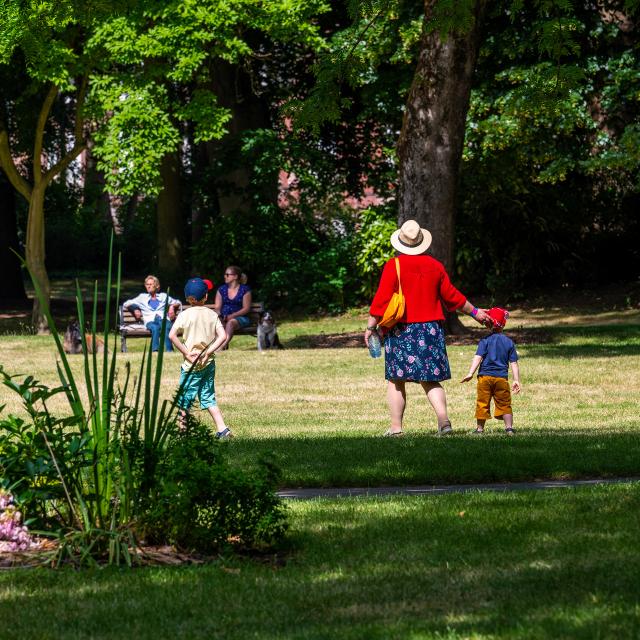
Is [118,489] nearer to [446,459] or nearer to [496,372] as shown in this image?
[446,459]

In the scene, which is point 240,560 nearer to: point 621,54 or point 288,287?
point 621,54

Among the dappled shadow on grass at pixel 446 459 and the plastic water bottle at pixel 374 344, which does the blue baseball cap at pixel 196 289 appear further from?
the plastic water bottle at pixel 374 344

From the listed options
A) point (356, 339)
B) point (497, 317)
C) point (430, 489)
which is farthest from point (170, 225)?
point (430, 489)

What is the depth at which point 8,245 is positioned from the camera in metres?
36.4

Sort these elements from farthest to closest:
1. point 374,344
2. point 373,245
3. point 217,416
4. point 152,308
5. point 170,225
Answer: point 170,225
point 373,245
point 152,308
point 217,416
point 374,344

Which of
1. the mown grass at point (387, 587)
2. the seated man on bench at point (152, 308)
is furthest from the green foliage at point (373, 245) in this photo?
the mown grass at point (387, 587)

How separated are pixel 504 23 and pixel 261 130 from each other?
780cm

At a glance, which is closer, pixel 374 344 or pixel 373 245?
pixel 374 344

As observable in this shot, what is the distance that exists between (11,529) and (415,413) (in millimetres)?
8345

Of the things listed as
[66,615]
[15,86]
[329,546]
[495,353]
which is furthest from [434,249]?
[66,615]

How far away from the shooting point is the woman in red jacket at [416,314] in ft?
37.3

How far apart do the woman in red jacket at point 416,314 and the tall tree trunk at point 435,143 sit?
1002 cm

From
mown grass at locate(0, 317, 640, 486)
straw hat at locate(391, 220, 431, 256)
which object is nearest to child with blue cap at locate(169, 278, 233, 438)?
mown grass at locate(0, 317, 640, 486)

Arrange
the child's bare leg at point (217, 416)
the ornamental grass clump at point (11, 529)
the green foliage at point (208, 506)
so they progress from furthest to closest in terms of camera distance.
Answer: the child's bare leg at point (217, 416) < the ornamental grass clump at point (11, 529) < the green foliage at point (208, 506)
